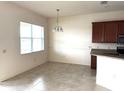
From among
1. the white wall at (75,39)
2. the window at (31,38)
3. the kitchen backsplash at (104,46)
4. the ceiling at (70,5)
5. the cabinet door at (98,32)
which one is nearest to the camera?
the ceiling at (70,5)

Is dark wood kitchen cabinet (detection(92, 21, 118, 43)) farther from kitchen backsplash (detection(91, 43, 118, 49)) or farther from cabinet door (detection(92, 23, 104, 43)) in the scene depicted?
kitchen backsplash (detection(91, 43, 118, 49))

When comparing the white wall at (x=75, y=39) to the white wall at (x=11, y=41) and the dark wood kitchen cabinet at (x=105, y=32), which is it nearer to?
the dark wood kitchen cabinet at (x=105, y=32)

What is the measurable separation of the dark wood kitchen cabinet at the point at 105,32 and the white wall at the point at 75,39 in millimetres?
503

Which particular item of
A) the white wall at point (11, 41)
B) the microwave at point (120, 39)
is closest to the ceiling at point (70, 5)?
the white wall at point (11, 41)

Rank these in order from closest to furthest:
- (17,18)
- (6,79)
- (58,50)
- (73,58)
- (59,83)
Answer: (59,83), (6,79), (17,18), (73,58), (58,50)

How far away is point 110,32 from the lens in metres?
5.12

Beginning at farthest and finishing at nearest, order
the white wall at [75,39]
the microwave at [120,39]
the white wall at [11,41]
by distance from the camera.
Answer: the white wall at [75,39]
the microwave at [120,39]
the white wall at [11,41]

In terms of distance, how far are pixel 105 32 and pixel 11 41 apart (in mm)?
4058

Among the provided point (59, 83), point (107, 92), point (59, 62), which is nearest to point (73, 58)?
point (59, 62)

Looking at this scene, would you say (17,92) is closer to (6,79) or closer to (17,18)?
(6,79)

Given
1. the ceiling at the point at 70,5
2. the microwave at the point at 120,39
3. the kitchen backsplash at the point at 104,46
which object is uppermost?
the ceiling at the point at 70,5

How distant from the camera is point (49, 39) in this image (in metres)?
7.22

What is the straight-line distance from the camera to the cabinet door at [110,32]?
16.5 ft

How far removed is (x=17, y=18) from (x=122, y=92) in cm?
432
